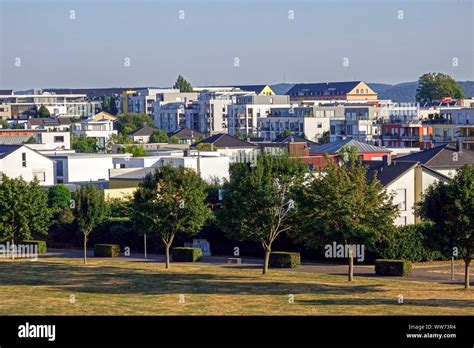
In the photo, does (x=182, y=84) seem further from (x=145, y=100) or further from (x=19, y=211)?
(x=19, y=211)

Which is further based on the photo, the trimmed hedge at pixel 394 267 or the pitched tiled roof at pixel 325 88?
the pitched tiled roof at pixel 325 88

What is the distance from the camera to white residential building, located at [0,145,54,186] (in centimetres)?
6284

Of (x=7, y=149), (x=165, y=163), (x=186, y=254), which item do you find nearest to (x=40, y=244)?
(x=186, y=254)

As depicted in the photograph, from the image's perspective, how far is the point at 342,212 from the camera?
32875mm

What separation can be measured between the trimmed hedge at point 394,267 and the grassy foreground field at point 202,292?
155 centimetres

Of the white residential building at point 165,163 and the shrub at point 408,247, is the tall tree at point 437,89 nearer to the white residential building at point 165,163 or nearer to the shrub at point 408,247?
the white residential building at point 165,163

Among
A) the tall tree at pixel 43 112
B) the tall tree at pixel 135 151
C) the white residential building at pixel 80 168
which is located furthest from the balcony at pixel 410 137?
the tall tree at pixel 43 112

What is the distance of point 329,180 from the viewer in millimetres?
33625

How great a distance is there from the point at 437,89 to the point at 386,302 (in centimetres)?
13993

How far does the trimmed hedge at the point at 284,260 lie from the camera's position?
126ft

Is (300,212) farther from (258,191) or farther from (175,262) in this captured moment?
(175,262)

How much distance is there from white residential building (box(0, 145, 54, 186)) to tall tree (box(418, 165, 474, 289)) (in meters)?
37.2

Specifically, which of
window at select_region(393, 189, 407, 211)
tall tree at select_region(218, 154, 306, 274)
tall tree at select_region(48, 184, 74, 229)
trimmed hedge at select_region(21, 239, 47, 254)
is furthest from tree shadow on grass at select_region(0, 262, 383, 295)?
window at select_region(393, 189, 407, 211)
